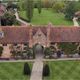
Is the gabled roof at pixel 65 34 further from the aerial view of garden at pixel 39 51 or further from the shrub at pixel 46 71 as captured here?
the shrub at pixel 46 71

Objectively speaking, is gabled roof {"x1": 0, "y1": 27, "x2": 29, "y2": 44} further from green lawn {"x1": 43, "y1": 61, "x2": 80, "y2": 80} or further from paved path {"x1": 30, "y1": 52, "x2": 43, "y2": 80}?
green lawn {"x1": 43, "y1": 61, "x2": 80, "y2": 80}

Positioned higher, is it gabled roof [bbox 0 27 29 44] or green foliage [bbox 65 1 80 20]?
green foliage [bbox 65 1 80 20]

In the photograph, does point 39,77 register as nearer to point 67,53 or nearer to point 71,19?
point 67,53

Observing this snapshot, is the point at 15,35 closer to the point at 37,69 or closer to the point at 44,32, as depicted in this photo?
the point at 44,32

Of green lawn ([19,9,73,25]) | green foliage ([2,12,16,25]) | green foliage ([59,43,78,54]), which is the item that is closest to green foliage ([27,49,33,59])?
green foliage ([59,43,78,54])

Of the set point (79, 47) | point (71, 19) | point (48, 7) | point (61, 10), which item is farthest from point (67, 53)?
point (48, 7)

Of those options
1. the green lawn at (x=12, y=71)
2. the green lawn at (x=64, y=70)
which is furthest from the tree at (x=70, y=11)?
the green lawn at (x=12, y=71)

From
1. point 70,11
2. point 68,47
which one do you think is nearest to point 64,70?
point 68,47
